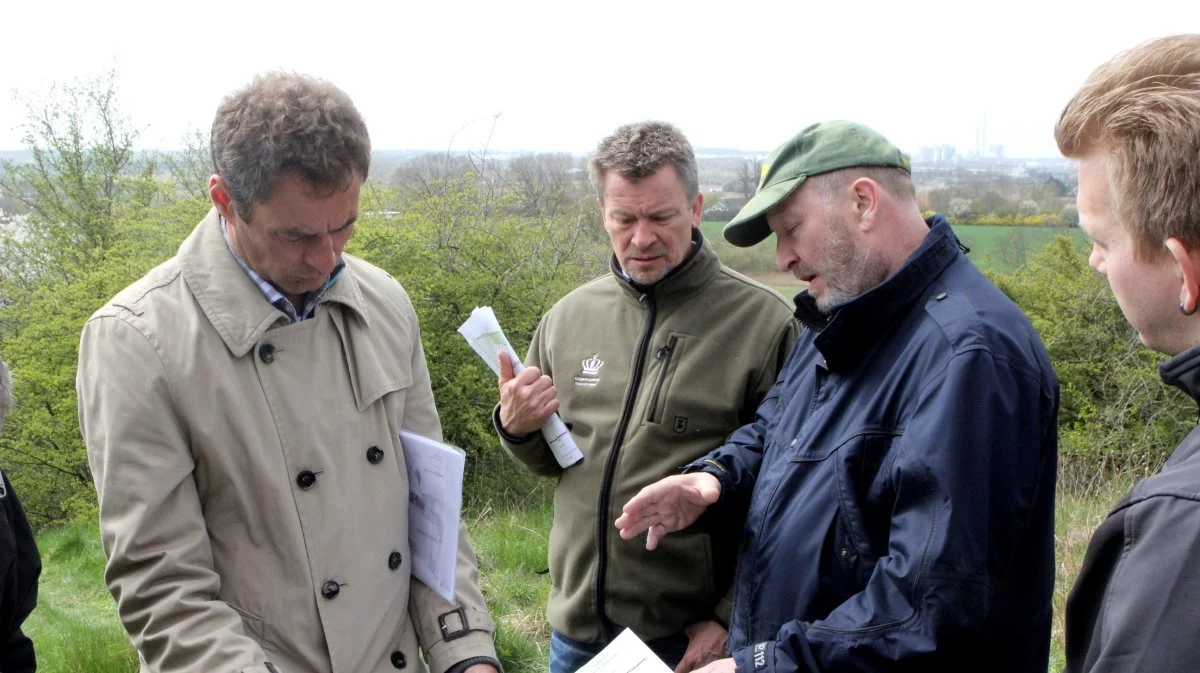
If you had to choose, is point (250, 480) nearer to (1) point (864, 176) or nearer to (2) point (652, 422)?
(2) point (652, 422)

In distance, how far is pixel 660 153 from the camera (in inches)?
126

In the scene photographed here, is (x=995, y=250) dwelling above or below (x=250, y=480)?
below

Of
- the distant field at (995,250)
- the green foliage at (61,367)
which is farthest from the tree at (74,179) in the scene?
the distant field at (995,250)

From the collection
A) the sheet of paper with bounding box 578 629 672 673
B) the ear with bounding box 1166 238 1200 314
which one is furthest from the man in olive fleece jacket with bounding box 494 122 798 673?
the ear with bounding box 1166 238 1200 314

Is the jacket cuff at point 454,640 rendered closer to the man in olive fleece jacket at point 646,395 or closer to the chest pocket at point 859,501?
the man in olive fleece jacket at point 646,395

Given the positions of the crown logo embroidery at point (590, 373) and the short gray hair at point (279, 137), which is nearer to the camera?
the short gray hair at point (279, 137)

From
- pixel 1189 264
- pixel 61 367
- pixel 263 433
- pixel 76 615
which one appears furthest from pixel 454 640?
pixel 61 367

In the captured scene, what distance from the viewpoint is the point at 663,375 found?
3.10 metres

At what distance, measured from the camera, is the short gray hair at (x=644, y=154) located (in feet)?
10.5

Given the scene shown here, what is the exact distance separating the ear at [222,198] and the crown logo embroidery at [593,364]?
53.7 inches

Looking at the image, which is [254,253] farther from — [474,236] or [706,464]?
[474,236]

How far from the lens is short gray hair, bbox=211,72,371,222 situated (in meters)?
2.10

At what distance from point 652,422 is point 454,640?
3.17 ft

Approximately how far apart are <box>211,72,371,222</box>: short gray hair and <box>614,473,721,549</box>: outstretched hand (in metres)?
1.08
